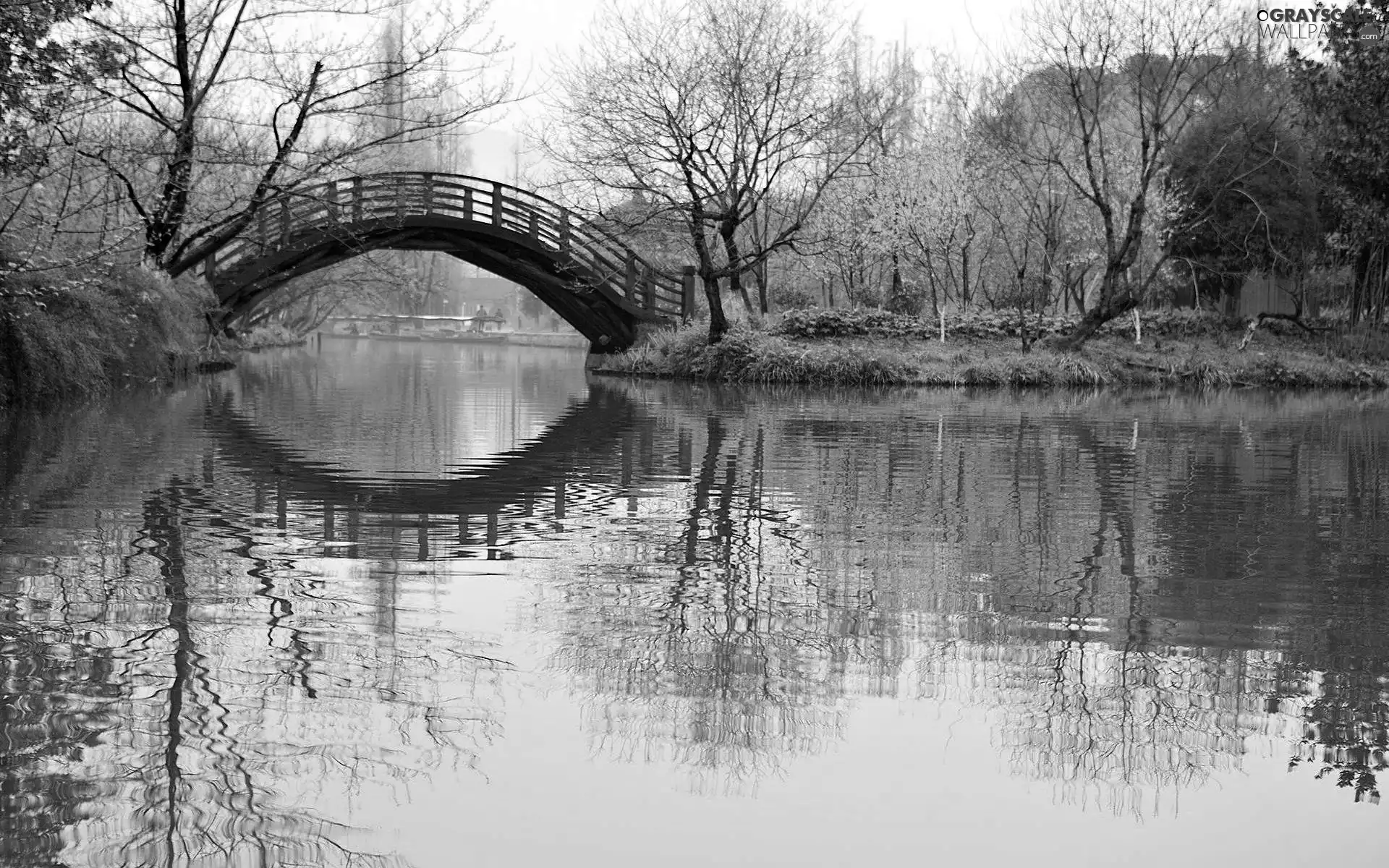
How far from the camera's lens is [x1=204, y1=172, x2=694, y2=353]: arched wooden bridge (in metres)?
28.8

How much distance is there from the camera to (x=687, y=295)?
3281cm

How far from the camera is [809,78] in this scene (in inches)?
1169

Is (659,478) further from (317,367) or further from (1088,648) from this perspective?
(317,367)

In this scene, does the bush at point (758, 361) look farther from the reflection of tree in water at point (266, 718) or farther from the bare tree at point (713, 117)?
the reflection of tree in water at point (266, 718)

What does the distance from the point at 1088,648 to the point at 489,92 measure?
68.2 feet

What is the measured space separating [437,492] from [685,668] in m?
5.56

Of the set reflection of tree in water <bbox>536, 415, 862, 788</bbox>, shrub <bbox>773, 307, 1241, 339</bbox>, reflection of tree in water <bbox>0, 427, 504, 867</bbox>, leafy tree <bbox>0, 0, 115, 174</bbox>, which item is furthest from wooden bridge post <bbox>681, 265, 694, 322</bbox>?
reflection of tree in water <bbox>0, 427, 504, 867</bbox>

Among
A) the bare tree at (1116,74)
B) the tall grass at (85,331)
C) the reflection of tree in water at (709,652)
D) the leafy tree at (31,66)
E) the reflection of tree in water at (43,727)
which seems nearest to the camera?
the reflection of tree in water at (43,727)

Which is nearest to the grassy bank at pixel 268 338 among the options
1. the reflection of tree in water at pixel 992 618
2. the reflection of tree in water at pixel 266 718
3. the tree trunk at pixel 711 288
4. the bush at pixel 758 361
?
the bush at pixel 758 361

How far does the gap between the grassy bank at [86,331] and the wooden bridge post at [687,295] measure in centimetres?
1196

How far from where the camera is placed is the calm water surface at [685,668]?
12.0 ft

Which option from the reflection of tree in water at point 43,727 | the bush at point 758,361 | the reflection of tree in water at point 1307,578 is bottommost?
the reflection of tree in water at point 43,727

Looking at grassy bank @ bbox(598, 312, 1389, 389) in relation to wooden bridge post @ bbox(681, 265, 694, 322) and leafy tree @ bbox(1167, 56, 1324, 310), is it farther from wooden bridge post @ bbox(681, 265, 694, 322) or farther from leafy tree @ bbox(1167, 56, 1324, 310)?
leafy tree @ bbox(1167, 56, 1324, 310)

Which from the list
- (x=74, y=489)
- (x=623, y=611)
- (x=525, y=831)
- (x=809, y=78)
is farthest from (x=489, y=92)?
(x=525, y=831)
